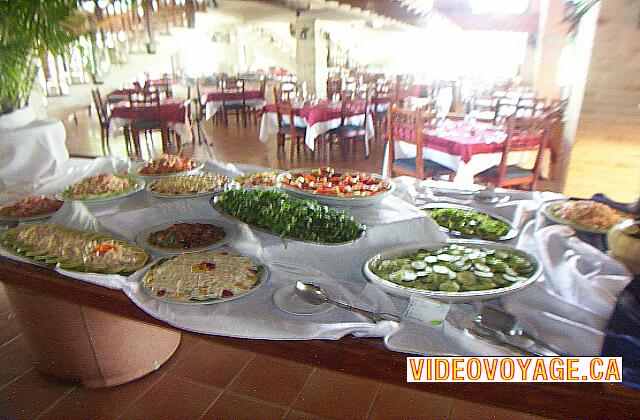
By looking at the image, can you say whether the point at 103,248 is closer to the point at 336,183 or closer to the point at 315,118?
the point at 336,183

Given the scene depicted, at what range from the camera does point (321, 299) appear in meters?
0.86

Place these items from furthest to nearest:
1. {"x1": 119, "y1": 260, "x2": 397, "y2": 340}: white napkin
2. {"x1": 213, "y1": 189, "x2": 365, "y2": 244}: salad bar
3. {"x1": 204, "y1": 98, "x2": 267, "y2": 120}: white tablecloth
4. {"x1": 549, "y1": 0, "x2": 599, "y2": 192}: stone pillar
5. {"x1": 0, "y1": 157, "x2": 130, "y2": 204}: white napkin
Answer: {"x1": 204, "y1": 98, "x2": 267, "y2": 120}: white tablecloth → {"x1": 549, "y1": 0, "x2": 599, "y2": 192}: stone pillar → {"x1": 0, "y1": 157, "x2": 130, "y2": 204}: white napkin → {"x1": 213, "y1": 189, "x2": 365, "y2": 244}: salad bar → {"x1": 119, "y1": 260, "x2": 397, "y2": 340}: white napkin

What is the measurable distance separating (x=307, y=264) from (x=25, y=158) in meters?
1.38

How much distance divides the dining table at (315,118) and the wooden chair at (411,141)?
1.36 m

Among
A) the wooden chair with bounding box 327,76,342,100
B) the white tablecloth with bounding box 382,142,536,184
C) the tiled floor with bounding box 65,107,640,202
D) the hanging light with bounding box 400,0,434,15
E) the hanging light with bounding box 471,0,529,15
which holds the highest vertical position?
the hanging light with bounding box 471,0,529,15

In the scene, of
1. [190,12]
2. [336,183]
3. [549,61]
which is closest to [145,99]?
[190,12]

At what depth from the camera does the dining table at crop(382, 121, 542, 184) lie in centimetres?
255

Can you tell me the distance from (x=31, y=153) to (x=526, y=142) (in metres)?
2.54

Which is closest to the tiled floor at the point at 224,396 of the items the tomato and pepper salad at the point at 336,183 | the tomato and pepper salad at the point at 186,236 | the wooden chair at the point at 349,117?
the tomato and pepper salad at the point at 186,236

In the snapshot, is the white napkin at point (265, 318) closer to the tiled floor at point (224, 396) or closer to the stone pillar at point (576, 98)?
the tiled floor at point (224, 396)

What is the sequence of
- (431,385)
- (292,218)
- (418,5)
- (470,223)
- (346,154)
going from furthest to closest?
(418,5)
(346,154)
(470,223)
(292,218)
(431,385)

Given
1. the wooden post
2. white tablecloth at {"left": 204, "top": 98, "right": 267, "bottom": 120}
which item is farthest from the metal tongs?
the wooden post

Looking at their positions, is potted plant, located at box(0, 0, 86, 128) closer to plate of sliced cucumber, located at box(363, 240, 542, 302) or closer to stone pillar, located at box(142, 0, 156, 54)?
plate of sliced cucumber, located at box(363, 240, 542, 302)

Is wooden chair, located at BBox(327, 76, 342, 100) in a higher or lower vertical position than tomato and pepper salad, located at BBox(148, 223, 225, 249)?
higher
